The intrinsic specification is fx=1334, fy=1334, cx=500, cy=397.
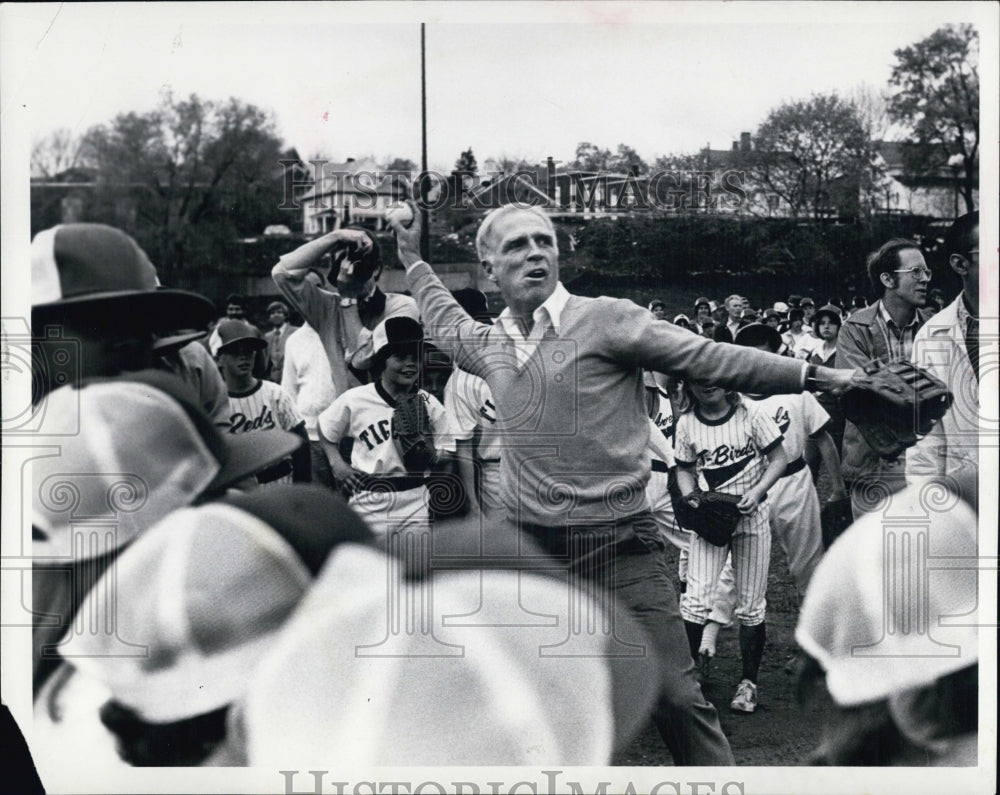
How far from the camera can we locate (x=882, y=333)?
497 centimetres

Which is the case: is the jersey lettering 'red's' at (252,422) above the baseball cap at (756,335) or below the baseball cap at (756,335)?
below

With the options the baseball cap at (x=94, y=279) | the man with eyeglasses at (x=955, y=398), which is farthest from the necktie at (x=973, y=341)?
the baseball cap at (x=94, y=279)

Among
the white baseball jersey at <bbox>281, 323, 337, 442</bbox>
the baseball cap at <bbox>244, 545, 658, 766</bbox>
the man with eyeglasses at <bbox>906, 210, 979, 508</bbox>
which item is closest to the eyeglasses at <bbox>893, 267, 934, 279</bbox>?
the man with eyeglasses at <bbox>906, 210, 979, 508</bbox>

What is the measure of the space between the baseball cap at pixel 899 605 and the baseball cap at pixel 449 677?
72cm

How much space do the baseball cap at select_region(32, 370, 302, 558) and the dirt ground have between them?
1.71 m

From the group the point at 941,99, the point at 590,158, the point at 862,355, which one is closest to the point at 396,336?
the point at 590,158

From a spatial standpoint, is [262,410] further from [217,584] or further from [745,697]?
[745,697]

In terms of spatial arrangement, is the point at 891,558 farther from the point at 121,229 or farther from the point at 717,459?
the point at 121,229

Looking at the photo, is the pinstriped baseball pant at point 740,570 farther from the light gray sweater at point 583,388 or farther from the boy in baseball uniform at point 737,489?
the light gray sweater at point 583,388

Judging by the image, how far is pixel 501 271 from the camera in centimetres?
497

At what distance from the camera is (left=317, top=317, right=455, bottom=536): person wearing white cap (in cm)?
495

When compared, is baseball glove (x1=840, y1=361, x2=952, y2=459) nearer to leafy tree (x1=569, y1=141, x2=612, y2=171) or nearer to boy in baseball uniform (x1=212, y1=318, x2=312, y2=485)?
leafy tree (x1=569, y1=141, x2=612, y2=171)

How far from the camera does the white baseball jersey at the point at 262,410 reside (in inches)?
196

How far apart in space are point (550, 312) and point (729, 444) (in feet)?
2.78
